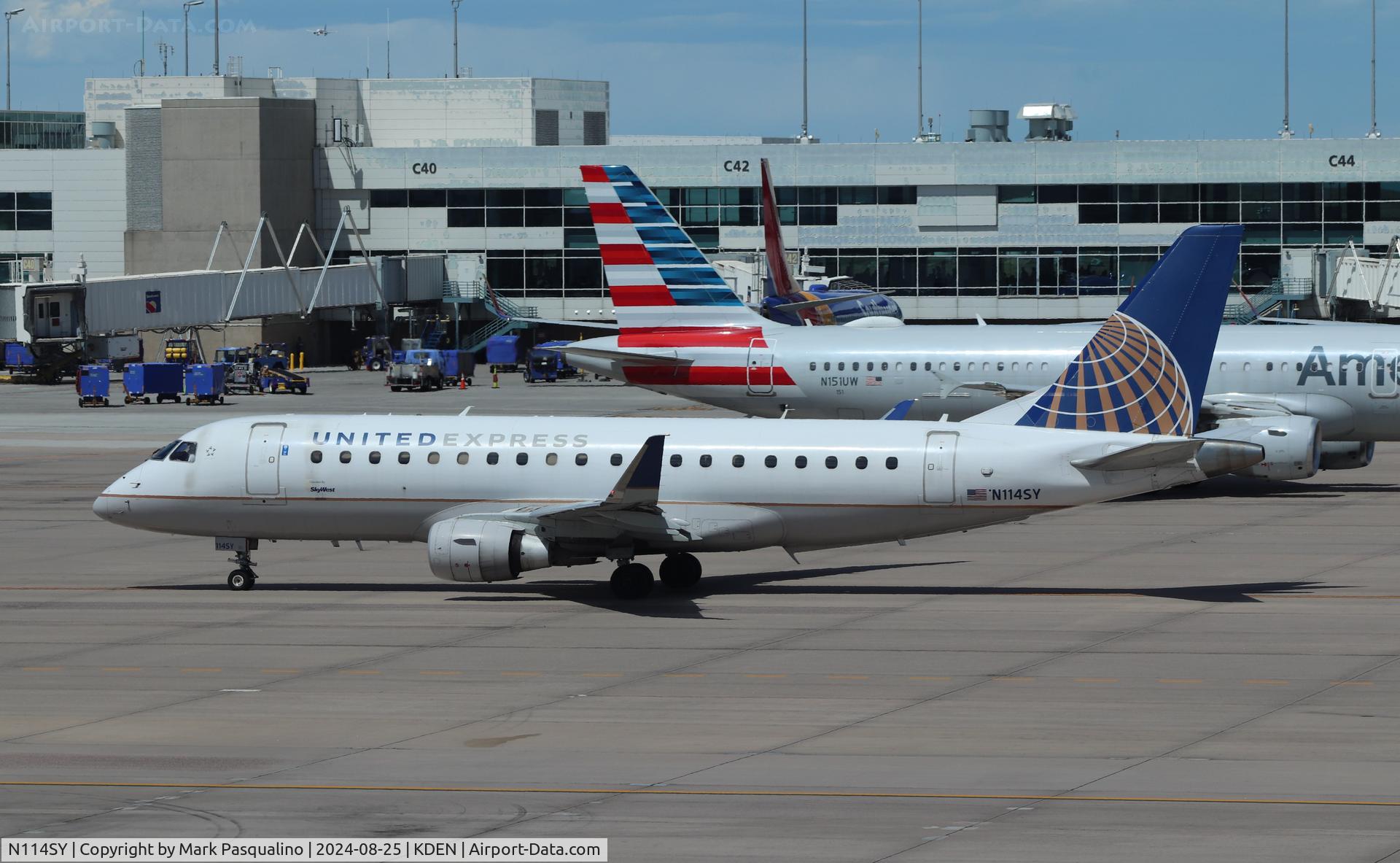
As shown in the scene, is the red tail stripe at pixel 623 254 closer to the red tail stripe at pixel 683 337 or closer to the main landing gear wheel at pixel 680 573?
the red tail stripe at pixel 683 337

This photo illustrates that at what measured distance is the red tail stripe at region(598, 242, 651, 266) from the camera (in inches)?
2315

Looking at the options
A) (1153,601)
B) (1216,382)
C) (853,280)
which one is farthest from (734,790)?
(853,280)

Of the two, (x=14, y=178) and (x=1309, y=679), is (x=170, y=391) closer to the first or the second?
(x=14, y=178)

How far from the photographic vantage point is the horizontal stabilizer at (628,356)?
58531mm

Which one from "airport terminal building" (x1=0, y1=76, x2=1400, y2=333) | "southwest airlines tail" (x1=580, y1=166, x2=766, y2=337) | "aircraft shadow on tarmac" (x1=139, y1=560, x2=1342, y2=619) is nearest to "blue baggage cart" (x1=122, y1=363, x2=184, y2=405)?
"airport terminal building" (x1=0, y1=76, x2=1400, y2=333)

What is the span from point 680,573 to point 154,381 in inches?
2728

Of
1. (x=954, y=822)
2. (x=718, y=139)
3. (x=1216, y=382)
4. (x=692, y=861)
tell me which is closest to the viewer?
(x=692, y=861)

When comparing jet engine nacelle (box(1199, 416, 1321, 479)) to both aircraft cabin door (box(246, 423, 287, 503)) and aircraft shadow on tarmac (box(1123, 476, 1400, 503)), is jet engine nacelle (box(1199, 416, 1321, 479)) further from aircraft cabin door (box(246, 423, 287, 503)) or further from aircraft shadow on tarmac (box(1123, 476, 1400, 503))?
aircraft cabin door (box(246, 423, 287, 503))

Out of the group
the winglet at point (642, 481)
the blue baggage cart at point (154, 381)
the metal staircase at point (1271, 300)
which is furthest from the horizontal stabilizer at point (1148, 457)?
the metal staircase at point (1271, 300)

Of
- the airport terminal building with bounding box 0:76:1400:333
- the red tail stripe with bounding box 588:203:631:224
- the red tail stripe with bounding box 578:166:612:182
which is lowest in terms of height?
Answer: the red tail stripe with bounding box 588:203:631:224

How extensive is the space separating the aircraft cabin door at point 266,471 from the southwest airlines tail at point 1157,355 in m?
15.4

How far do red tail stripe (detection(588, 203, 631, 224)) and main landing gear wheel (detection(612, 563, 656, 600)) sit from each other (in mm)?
23222

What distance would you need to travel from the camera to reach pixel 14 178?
144m

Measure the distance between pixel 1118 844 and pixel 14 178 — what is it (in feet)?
460
